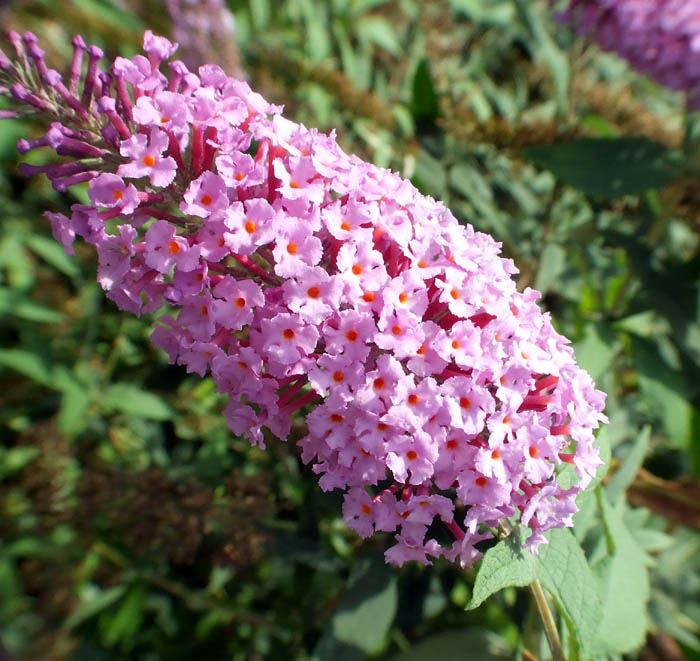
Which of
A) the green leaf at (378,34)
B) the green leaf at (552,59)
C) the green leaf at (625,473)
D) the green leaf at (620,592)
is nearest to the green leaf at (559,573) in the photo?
the green leaf at (620,592)

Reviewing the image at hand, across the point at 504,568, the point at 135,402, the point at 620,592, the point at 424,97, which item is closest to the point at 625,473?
the point at 620,592

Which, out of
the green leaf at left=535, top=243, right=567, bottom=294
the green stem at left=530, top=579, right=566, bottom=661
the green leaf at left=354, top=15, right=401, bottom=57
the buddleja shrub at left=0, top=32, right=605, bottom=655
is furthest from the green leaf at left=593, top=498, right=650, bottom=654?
the green leaf at left=354, top=15, right=401, bottom=57

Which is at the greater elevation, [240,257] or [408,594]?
[240,257]

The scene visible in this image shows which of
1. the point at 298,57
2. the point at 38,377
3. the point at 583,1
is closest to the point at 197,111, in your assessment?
the point at 38,377

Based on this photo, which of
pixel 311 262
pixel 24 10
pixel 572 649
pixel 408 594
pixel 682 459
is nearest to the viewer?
pixel 311 262

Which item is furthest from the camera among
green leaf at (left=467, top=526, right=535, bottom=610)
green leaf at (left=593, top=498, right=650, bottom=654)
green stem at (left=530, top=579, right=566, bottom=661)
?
green leaf at (left=593, top=498, right=650, bottom=654)

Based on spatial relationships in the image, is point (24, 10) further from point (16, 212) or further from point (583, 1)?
point (583, 1)

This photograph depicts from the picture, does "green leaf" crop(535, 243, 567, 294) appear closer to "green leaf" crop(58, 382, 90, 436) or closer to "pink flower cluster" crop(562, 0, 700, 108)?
"pink flower cluster" crop(562, 0, 700, 108)
